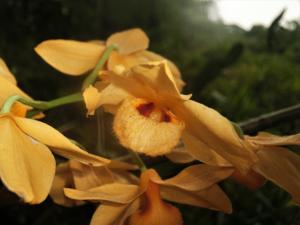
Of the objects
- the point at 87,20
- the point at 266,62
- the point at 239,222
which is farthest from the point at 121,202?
the point at 87,20

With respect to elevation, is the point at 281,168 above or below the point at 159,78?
below

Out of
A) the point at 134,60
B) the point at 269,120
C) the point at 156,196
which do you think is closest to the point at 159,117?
the point at 156,196

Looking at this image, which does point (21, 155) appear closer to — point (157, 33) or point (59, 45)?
point (59, 45)

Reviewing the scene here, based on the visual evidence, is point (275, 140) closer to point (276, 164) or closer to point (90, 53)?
point (276, 164)

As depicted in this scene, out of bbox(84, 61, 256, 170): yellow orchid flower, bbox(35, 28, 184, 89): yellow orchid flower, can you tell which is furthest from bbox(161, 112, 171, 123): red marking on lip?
bbox(35, 28, 184, 89): yellow orchid flower

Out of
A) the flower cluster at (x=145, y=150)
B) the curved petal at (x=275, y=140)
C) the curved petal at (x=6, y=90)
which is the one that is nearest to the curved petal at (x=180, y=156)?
the flower cluster at (x=145, y=150)

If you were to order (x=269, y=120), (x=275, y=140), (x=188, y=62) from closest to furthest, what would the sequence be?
1. (x=275, y=140)
2. (x=269, y=120)
3. (x=188, y=62)

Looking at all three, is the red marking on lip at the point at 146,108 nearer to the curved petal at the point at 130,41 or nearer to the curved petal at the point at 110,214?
the curved petal at the point at 110,214
